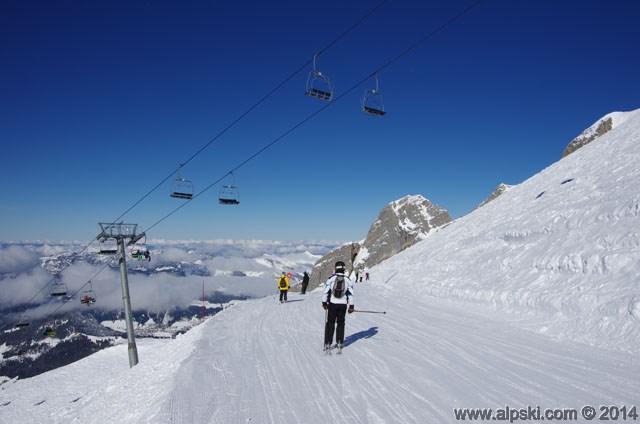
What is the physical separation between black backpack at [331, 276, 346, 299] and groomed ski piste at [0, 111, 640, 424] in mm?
1629

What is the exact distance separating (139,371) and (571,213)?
68.2 ft

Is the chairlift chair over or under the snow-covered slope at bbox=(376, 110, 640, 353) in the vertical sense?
over

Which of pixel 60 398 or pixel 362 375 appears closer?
pixel 362 375

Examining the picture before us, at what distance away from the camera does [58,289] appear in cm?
3784

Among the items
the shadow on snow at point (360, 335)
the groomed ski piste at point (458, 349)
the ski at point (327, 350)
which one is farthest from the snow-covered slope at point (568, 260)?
the ski at point (327, 350)

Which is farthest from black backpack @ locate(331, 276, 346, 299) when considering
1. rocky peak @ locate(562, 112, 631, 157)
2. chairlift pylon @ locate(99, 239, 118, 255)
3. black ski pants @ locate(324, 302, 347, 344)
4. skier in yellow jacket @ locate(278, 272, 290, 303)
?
rocky peak @ locate(562, 112, 631, 157)

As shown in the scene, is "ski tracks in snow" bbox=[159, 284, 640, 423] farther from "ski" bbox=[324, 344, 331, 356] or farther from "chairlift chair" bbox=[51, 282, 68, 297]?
"chairlift chair" bbox=[51, 282, 68, 297]

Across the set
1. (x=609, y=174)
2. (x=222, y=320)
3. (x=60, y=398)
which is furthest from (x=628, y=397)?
(x=60, y=398)

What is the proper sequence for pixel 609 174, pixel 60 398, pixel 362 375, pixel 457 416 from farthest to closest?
pixel 60 398 < pixel 609 174 < pixel 362 375 < pixel 457 416

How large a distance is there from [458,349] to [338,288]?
3.60 m

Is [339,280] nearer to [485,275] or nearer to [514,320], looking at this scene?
[514,320]

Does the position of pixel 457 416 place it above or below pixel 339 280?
below

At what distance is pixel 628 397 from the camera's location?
589 cm

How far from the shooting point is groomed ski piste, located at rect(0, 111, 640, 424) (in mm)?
6188
